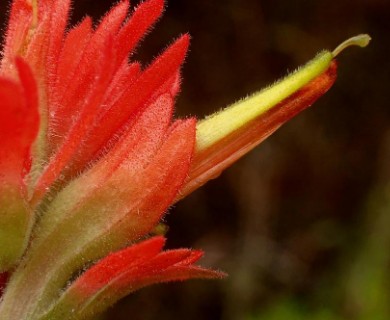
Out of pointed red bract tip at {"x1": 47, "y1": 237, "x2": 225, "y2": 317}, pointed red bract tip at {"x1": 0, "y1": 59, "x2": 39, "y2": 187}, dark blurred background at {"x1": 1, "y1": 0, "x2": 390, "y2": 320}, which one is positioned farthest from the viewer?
dark blurred background at {"x1": 1, "y1": 0, "x2": 390, "y2": 320}

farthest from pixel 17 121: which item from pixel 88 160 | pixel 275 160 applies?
pixel 275 160

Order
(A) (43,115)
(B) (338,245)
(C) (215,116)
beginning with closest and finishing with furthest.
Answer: (A) (43,115)
(C) (215,116)
(B) (338,245)

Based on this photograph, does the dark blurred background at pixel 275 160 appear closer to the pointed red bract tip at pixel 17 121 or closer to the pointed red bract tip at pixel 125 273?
the pointed red bract tip at pixel 125 273

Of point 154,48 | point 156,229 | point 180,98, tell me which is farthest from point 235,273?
point 156,229

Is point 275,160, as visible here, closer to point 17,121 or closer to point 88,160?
point 88,160

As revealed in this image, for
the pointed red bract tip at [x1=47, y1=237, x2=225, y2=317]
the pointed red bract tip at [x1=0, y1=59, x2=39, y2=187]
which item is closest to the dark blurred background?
the pointed red bract tip at [x1=47, y1=237, x2=225, y2=317]

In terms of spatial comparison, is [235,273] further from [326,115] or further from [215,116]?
[215,116]

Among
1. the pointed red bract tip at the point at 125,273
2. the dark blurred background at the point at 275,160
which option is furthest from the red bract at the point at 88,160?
the dark blurred background at the point at 275,160

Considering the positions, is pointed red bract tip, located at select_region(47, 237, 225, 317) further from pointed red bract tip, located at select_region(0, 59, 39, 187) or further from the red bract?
pointed red bract tip, located at select_region(0, 59, 39, 187)
